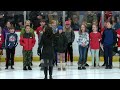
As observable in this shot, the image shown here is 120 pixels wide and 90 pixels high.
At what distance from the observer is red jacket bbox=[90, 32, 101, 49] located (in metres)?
14.5

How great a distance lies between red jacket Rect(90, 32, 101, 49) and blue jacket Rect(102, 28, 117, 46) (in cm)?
22

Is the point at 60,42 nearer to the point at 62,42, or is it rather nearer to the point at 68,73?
the point at 62,42

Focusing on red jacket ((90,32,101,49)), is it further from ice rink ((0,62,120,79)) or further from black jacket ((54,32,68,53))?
black jacket ((54,32,68,53))

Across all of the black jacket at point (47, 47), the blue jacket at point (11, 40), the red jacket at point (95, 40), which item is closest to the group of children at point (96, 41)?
the red jacket at point (95, 40)

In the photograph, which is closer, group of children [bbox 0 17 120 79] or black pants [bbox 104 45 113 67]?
group of children [bbox 0 17 120 79]

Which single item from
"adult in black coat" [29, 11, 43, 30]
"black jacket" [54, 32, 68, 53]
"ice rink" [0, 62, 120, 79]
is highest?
"adult in black coat" [29, 11, 43, 30]

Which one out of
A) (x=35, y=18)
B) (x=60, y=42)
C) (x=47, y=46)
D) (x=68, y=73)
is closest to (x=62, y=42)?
(x=60, y=42)

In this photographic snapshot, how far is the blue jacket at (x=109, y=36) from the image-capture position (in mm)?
14336

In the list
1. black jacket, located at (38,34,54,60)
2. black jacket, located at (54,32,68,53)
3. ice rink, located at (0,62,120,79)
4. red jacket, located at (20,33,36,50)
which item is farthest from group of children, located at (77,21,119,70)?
black jacket, located at (38,34,54,60)

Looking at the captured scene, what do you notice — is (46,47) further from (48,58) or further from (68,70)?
(68,70)
